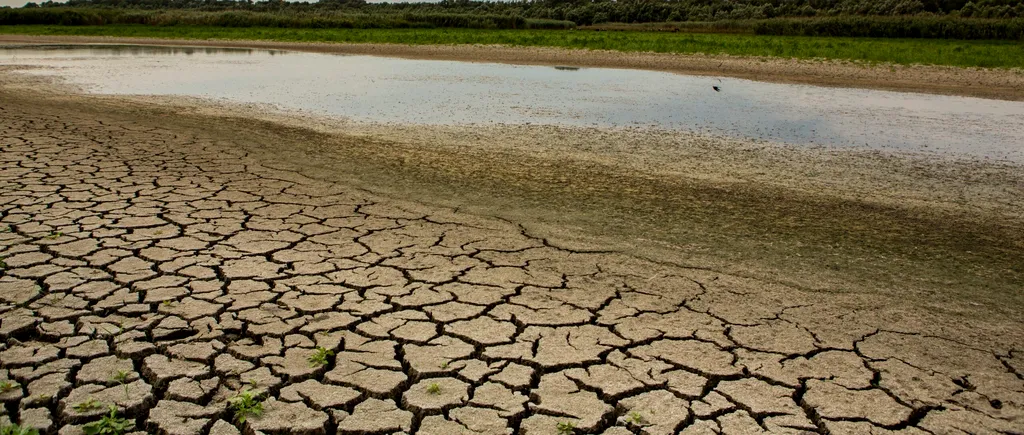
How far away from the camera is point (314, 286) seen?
4449 millimetres

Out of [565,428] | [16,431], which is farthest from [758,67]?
[16,431]

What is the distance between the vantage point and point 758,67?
852 inches

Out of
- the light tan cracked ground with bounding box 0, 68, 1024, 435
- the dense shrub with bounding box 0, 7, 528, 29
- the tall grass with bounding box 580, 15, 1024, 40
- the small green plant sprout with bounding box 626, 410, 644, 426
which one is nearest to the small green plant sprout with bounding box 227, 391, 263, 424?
the light tan cracked ground with bounding box 0, 68, 1024, 435

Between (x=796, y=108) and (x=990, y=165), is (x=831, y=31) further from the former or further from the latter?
(x=990, y=165)

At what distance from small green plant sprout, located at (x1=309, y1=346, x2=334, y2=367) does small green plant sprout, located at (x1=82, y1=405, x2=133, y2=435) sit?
0.76 m

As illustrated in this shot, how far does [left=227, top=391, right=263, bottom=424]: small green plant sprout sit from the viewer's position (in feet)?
9.94

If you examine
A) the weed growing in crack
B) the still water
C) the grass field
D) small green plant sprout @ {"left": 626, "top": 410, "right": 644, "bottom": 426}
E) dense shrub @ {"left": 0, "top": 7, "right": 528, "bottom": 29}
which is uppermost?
dense shrub @ {"left": 0, "top": 7, "right": 528, "bottom": 29}

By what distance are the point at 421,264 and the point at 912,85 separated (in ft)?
54.1

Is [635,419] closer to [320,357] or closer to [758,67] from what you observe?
[320,357]

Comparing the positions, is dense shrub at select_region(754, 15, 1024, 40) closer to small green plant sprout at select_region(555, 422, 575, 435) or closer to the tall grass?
the tall grass

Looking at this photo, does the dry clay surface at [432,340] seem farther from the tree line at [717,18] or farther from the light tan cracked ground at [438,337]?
the tree line at [717,18]

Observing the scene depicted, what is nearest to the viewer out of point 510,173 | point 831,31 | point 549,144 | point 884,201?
point 884,201

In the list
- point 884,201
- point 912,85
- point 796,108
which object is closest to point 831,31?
point 912,85

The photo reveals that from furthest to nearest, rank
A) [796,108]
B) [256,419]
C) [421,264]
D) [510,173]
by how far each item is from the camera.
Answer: [796,108], [510,173], [421,264], [256,419]
